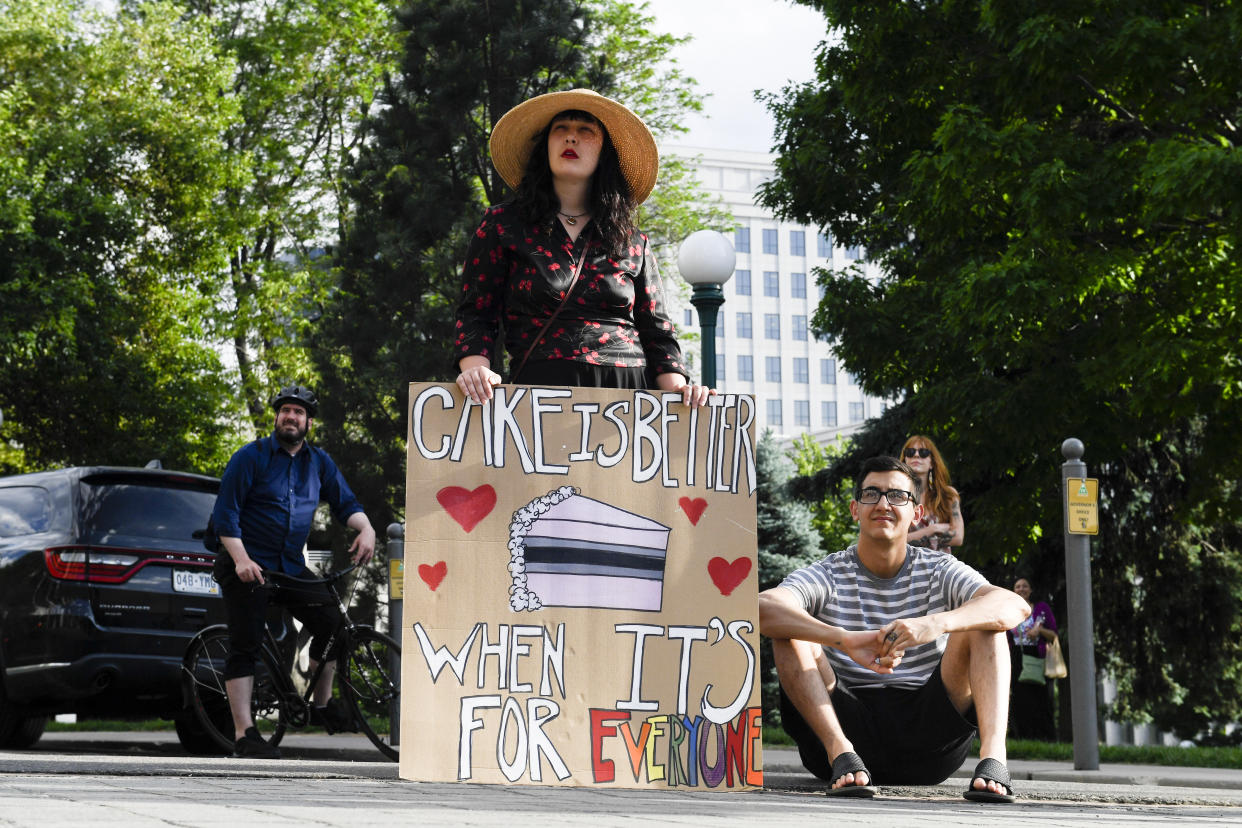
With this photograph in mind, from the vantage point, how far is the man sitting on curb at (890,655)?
16.1ft

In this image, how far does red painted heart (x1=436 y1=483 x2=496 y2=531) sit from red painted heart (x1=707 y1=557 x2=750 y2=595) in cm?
74

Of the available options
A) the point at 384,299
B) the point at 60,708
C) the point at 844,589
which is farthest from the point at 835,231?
the point at 844,589

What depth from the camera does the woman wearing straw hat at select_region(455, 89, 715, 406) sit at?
519 cm

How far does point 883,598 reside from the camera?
521cm

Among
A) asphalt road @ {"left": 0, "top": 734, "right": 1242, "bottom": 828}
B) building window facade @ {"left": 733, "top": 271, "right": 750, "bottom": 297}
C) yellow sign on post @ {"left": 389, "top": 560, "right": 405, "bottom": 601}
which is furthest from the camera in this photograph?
building window facade @ {"left": 733, "top": 271, "right": 750, "bottom": 297}

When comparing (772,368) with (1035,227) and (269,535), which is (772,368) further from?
(269,535)

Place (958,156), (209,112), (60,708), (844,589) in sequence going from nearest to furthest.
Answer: (844,589)
(60,708)
(958,156)
(209,112)

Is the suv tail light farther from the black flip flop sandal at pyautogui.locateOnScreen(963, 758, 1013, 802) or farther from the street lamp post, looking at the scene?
the black flip flop sandal at pyautogui.locateOnScreen(963, 758, 1013, 802)

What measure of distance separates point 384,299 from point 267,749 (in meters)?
15.5

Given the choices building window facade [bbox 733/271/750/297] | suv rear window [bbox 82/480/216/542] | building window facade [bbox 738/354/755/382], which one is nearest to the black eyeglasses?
suv rear window [bbox 82/480/216/542]

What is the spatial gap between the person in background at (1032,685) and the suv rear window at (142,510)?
7358mm

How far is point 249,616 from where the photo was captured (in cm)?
711

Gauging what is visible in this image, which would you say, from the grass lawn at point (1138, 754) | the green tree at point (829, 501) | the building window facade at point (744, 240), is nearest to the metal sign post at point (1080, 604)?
the grass lawn at point (1138, 754)

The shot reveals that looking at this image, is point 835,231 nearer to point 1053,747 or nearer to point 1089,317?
point 1089,317
